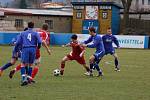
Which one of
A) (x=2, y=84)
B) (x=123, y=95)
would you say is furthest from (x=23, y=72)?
(x=123, y=95)

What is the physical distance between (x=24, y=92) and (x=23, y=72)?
1.66m

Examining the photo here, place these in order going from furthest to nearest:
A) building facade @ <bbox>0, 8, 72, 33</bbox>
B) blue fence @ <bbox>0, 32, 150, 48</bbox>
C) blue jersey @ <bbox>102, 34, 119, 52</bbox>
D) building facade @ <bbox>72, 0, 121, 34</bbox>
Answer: building facade @ <bbox>72, 0, 121, 34</bbox> → building facade @ <bbox>0, 8, 72, 33</bbox> → blue fence @ <bbox>0, 32, 150, 48</bbox> → blue jersey @ <bbox>102, 34, 119, 52</bbox>

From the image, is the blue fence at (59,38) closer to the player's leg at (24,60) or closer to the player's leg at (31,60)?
the player's leg at (31,60)

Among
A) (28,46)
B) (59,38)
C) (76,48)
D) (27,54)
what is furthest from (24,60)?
(59,38)

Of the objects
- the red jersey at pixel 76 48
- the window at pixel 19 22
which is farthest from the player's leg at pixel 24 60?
the window at pixel 19 22

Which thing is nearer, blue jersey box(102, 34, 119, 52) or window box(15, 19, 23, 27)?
blue jersey box(102, 34, 119, 52)

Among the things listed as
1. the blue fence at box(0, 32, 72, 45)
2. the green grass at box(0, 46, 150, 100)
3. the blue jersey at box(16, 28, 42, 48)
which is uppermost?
the blue jersey at box(16, 28, 42, 48)

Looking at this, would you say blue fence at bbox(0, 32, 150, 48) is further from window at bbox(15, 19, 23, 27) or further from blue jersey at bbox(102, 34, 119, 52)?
blue jersey at bbox(102, 34, 119, 52)

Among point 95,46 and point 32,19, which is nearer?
point 95,46

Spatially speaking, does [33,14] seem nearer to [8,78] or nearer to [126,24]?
[126,24]

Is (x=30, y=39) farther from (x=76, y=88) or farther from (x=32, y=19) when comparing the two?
(x=32, y=19)

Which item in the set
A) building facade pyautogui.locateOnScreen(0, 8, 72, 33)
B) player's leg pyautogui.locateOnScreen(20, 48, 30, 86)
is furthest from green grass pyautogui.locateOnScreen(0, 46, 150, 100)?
building facade pyautogui.locateOnScreen(0, 8, 72, 33)

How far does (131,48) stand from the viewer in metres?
46.0

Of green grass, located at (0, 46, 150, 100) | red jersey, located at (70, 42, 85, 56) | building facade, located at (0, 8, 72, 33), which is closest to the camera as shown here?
green grass, located at (0, 46, 150, 100)
